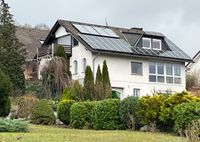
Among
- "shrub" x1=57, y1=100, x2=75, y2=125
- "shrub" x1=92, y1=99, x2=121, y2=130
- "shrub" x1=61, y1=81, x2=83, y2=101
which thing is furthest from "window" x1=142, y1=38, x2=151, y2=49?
"shrub" x1=92, y1=99, x2=121, y2=130

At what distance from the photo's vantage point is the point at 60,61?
48.0 metres

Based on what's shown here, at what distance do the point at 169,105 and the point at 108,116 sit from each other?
10.9ft

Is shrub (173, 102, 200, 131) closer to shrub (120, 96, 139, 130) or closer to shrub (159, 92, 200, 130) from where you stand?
shrub (159, 92, 200, 130)

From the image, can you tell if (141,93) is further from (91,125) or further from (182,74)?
(91,125)

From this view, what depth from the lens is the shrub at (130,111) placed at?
26.1 m

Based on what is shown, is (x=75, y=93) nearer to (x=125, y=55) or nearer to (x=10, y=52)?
(x=10, y=52)

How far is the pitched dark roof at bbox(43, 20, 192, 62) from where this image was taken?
48625 mm

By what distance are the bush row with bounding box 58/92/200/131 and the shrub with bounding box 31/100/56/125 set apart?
147 cm

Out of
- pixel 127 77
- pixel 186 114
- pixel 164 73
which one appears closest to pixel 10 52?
pixel 127 77

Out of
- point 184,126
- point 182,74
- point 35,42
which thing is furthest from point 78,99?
point 35,42

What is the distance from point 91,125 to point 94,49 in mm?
19625

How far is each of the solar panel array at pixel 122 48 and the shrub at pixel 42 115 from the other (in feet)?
59.1

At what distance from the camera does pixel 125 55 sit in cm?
4950

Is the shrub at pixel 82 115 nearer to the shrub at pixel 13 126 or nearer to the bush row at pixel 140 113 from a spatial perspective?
the bush row at pixel 140 113
